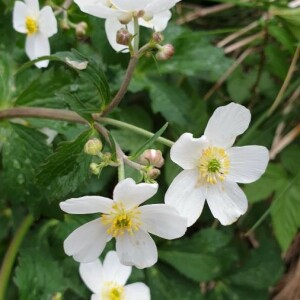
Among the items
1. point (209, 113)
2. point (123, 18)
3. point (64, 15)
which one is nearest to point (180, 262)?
point (209, 113)

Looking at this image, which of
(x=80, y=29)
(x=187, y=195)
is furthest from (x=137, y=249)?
(x=80, y=29)

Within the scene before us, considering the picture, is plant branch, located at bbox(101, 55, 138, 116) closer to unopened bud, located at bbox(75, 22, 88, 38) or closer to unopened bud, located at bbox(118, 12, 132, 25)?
unopened bud, located at bbox(118, 12, 132, 25)

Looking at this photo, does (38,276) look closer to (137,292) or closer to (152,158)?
(137,292)

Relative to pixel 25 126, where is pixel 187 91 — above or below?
below

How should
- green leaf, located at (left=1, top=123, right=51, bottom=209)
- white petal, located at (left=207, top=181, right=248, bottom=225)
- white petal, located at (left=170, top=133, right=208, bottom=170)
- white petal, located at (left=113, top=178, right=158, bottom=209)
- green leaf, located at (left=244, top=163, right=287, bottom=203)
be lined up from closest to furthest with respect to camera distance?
white petal, located at (left=113, top=178, right=158, bottom=209)
white petal, located at (left=170, top=133, right=208, bottom=170)
white petal, located at (left=207, top=181, right=248, bottom=225)
green leaf, located at (left=1, top=123, right=51, bottom=209)
green leaf, located at (left=244, top=163, right=287, bottom=203)

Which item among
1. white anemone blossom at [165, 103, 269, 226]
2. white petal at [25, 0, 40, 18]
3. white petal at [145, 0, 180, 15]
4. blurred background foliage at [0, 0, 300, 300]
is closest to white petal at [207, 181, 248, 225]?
white anemone blossom at [165, 103, 269, 226]

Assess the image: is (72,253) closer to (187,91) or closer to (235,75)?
(187,91)

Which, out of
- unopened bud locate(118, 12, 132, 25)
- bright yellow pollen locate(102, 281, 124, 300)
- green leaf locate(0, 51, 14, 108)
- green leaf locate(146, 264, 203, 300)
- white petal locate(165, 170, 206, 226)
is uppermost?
unopened bud locate(118, 12, 132, 25)

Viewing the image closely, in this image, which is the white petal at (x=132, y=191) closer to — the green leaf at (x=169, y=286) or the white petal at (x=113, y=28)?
the white petal at (x=113, y=28)
